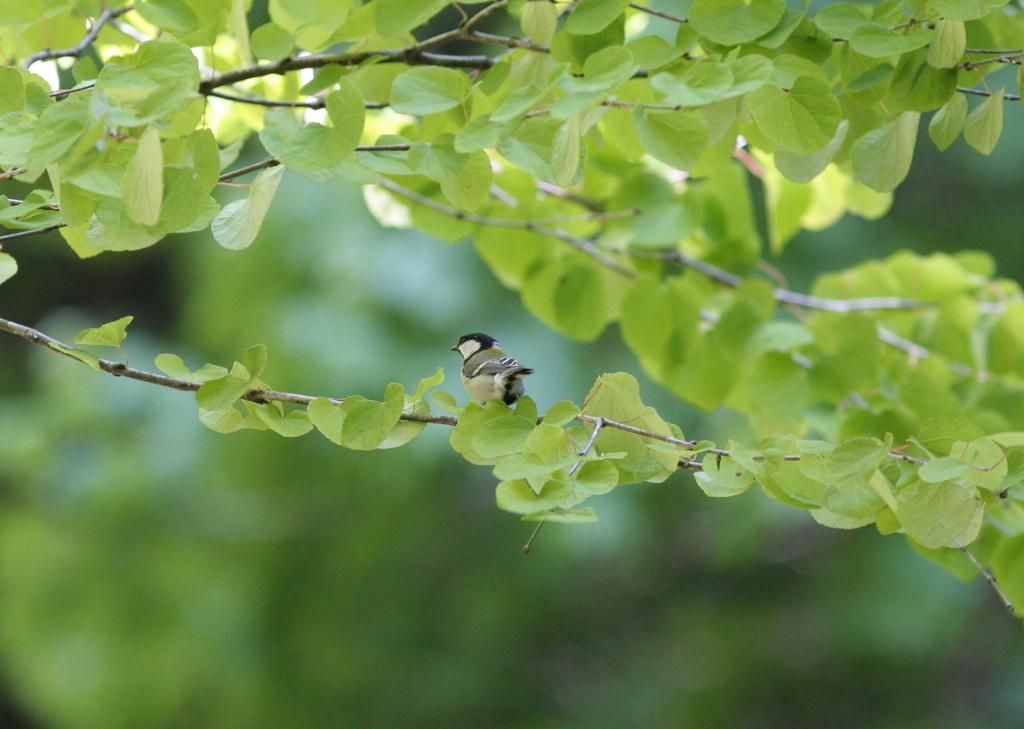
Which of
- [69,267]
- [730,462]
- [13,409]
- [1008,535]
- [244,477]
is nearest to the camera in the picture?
[730,462]

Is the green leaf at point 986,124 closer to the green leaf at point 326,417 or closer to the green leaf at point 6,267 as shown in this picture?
the green leaf at point 326,417

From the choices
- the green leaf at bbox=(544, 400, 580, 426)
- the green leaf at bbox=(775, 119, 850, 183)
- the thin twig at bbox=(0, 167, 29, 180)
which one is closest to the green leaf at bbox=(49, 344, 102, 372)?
the thin twig at bbox=(0, 167, 29, 180)

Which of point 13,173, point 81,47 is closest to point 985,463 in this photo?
point 13,173

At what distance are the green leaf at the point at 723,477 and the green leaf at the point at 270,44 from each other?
20.9 inches

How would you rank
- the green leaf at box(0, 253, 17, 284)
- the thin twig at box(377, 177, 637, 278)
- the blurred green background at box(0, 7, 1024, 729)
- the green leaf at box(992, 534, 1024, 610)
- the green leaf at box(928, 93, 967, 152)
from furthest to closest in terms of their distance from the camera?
1. the blurred green background at box(0, 7, 1024, 729)
2. the thin twig at box(377, 177, 637, 278)
3. the green leaf at box(992, 534, 1024, 610)
4. the green leaf at box(928, 93, 967, 152)
5. the green leaf at box(0, 253, 17, 284)

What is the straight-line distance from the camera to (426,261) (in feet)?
10.2

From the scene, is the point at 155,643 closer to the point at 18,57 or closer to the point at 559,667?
the point at 559,667

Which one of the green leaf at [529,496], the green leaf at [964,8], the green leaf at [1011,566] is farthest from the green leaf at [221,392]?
the green leaf at [1011,566]

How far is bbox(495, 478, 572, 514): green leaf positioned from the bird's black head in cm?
37

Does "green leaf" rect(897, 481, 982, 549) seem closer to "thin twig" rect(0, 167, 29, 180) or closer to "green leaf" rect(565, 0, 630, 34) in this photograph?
"green leaf" rect(565, 0, 630, 34)

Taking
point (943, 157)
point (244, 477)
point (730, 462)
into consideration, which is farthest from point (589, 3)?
point (943, 157)

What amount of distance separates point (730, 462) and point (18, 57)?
2.98ft

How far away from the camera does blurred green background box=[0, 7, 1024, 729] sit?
319 cm

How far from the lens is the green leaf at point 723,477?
588 millimetres
